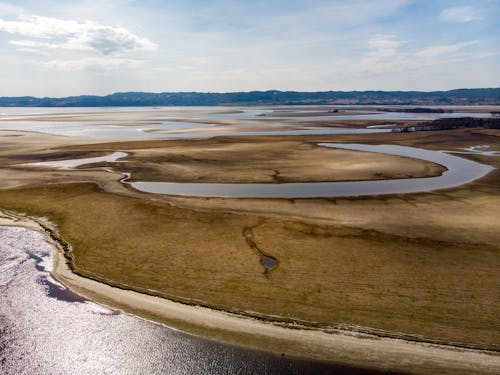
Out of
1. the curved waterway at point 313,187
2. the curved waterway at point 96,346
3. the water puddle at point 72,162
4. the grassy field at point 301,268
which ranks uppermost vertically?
the water puddle at point 72,162

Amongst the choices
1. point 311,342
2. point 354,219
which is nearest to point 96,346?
point 311,342

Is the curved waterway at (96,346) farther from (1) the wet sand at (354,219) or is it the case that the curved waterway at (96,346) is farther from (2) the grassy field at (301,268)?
(2) the grassy field at (301,268)

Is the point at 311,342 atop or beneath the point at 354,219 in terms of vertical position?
beneath

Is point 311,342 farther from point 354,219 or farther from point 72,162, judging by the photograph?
point 72,162

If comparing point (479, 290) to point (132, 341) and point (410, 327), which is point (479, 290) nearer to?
point (410, 327)

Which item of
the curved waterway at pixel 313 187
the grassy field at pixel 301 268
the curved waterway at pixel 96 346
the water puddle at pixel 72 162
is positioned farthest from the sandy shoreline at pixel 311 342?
the water puddle at pixel 72 162

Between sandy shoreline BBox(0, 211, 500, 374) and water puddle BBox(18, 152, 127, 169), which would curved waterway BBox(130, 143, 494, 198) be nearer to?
water puddle BBox(18, 152, 127, 169)

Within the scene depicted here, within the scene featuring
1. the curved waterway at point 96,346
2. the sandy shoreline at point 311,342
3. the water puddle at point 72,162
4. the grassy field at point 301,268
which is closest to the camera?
the curved waterway at point 96,346

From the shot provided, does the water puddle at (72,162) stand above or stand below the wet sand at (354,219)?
above
